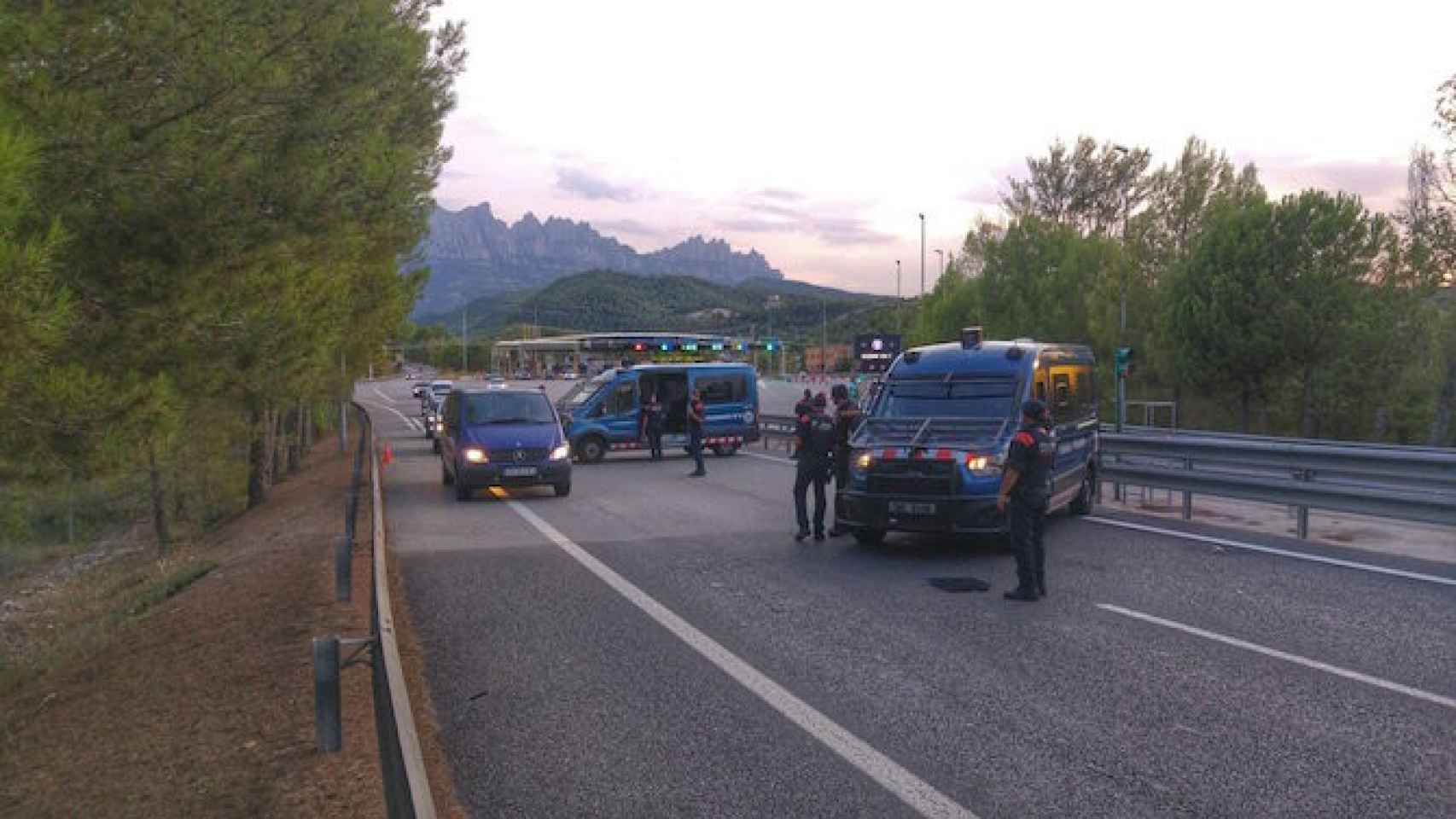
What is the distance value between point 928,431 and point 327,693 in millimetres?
7848

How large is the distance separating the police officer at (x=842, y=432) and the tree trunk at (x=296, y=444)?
2586 cm

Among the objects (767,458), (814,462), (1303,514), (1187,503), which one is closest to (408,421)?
(767,458)

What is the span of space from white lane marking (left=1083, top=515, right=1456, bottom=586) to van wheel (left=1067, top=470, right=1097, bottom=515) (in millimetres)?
180

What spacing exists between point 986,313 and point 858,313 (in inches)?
4566

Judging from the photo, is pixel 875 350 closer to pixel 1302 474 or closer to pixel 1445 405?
pixel 1445 405

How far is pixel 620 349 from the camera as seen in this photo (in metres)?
73.2

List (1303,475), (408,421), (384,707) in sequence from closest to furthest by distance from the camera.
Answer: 1. (384,707)
2. (1303,475)
3. (408,421)

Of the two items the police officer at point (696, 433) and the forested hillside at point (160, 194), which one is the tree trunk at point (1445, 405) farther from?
the forested hillside at point (160, 194)

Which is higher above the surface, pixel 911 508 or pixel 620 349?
pixel 620 349

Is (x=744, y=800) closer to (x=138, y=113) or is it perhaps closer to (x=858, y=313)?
(x=138, y=113)

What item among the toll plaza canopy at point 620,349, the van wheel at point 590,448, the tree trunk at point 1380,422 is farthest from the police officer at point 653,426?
the tree trunk at point 1380,422

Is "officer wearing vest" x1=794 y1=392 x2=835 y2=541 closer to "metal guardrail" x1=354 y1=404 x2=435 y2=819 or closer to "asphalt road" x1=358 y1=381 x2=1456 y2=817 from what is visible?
"asphalt road" x1=358 y1=381 x2=1456 y2=817

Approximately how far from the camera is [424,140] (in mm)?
20156

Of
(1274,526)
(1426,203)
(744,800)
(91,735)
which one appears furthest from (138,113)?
(1426,203)
